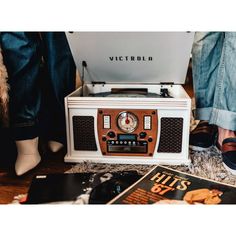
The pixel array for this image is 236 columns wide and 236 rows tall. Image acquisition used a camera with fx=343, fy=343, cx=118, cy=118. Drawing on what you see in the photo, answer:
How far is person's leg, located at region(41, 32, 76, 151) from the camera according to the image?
1062 millimetres

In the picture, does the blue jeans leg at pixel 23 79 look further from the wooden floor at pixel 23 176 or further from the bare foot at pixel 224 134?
the bare foot at pixel 224 134

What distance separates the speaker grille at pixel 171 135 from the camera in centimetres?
101

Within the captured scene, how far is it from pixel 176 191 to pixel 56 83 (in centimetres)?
51

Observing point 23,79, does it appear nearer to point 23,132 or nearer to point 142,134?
point 23,132

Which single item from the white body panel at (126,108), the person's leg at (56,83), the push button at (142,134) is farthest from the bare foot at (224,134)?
the person's leg at (56,83)

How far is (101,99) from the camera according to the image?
3.32 feet

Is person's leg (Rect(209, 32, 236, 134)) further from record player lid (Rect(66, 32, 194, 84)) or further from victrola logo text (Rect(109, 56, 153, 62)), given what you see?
victrola logo text (Rect(109, 56, 153, 62))

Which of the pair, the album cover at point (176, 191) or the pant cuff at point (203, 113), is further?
the pant cuff at point (203, 113)

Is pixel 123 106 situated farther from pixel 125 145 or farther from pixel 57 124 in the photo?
pixel 57 124

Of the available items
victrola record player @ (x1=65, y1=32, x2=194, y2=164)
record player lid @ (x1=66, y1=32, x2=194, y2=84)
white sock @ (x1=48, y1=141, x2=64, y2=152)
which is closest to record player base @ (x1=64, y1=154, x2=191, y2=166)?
victrola record player @ (x1=65, y1=32, x2=194, y2=164)

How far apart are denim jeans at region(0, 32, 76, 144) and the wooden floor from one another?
0.07 metres

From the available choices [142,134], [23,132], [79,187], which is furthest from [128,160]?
[23,132]

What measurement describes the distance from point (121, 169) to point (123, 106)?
19 cm
